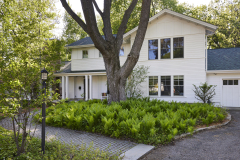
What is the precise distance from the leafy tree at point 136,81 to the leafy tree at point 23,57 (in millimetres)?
5473

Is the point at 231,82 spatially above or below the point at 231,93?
above

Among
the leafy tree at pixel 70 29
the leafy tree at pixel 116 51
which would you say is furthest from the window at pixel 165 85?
the leafy tree at pixel 70 29

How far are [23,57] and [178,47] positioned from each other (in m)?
10.7

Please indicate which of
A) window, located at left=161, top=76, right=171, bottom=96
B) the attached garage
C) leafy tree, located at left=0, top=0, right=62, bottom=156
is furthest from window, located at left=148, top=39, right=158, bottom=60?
leafy tree, located at left=0, top=0, right=62, bottom=156

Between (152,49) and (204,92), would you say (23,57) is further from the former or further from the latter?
(204,92)

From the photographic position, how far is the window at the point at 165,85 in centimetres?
1282

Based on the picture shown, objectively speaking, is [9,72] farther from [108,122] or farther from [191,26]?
[191,26]

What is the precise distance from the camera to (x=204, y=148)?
16.6 feet

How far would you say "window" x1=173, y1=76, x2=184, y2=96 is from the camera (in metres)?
12.5

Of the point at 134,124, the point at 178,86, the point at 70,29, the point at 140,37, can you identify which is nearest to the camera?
the point at 134,124

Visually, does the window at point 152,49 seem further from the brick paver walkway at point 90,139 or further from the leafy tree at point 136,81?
the brick paver walkway at point 90,139

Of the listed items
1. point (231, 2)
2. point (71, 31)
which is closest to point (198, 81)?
point (231, 2)

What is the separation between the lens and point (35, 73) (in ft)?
13.5

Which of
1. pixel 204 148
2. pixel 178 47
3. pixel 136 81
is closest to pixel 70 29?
pixel 136 81
